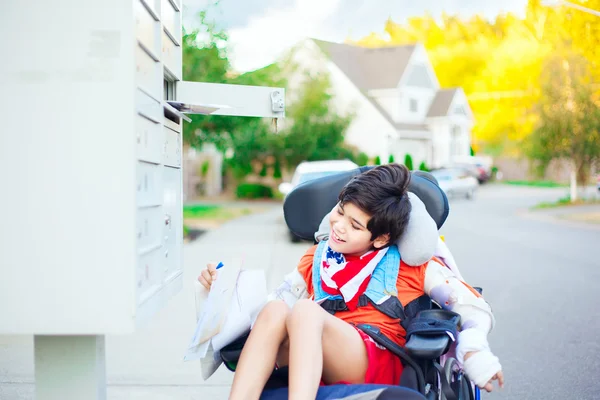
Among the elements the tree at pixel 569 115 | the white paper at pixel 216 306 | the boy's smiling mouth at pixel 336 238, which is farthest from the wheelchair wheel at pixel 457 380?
the tree at pixel 569 115

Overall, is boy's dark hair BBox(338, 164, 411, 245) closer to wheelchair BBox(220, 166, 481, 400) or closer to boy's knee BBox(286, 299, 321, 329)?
wheelchair BBox(220, 166, 481, 400)

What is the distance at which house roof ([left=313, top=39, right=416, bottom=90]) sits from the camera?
38.7 m

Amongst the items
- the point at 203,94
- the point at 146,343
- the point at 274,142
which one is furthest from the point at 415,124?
the point at 203,94

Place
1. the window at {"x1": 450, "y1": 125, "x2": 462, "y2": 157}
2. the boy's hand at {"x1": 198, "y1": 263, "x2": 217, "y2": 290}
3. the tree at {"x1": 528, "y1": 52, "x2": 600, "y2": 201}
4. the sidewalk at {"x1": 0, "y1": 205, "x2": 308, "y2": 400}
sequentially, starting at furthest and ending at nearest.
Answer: the window at {"x1": 450, "y1": 125, "x2": 462, "y2": 157}, the tree at {"x1": 528, "y1": 52, "x2": 600, "y2": 201}, the sidewalk at {"x1": 0, "y1": 205, "x2": 308, "y2": 400}, the boy's hand at {"x1": 198, "y1": 263, "x2": 217, "y2": 290}

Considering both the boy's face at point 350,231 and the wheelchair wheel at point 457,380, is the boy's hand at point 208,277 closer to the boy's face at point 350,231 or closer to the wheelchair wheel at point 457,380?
the boy's face at point 350,231

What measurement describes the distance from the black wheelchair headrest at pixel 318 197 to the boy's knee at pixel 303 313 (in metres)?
0.74

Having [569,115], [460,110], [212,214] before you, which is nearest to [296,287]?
[212,214]

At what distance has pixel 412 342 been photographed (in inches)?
102

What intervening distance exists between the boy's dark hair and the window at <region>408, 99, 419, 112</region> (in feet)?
125

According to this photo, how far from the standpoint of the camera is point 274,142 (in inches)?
1097

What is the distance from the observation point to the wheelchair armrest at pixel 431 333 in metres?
2.54

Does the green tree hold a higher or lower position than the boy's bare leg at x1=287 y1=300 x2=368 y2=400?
higher

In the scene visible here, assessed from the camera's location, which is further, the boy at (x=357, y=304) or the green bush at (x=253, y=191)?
the green bush at (x=253, y=191)

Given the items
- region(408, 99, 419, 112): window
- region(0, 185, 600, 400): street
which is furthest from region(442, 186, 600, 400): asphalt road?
region(408, 99, 419, 112): window
